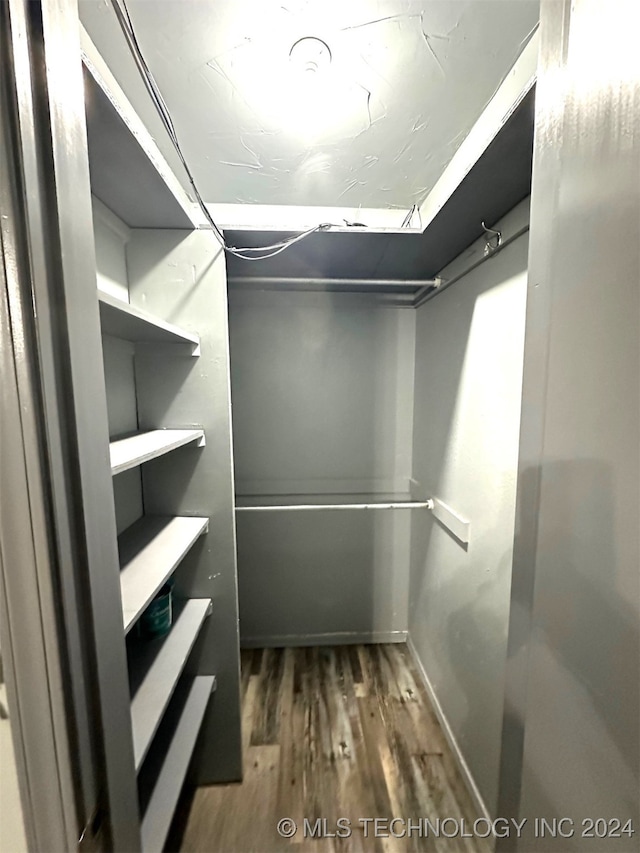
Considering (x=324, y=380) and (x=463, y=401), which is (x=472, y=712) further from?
(x=324, y=380)

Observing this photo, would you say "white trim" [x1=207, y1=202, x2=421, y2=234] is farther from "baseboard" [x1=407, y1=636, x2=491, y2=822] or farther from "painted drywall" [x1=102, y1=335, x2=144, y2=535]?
"baseboard" [x1=407, y1=636, x2=491, y2=822]

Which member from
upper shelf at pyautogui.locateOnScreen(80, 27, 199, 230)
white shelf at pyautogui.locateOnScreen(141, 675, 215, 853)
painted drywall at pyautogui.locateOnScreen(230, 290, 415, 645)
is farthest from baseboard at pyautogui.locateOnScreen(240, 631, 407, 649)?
upper shelf at pyautogui.locateOnScreen(80, 27, 199, 230)

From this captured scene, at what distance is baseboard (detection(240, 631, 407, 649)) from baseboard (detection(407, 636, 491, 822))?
187 millimetres

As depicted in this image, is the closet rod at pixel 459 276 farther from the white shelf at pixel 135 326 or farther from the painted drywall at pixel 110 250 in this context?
the painted drywall at pixel 110 250

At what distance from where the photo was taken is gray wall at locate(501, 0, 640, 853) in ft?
1.21

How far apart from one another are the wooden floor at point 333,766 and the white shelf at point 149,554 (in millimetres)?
1091

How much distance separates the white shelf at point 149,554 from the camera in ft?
2.59

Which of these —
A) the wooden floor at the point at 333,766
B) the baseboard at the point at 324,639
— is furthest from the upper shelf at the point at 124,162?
the baseboard at the point at 324,639

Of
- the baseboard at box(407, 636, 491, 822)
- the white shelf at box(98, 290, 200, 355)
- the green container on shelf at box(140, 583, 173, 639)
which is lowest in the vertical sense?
the baseboard at box(407, 636, 491, 822)

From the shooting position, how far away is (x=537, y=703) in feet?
1.67

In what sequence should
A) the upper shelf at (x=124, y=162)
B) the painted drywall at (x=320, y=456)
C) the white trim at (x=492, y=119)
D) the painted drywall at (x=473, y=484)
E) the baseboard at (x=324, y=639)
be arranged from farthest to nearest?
the baseboard at (x=324, y=639) < the painted drywall at (x=320, y=456) < the painted drywall at (x=473, y=484) < the white trim at (x=492, y=119) < the upper shelf at (x=124, y=162)

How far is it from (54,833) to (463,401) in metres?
1.53

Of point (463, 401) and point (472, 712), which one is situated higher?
point (463, 401)

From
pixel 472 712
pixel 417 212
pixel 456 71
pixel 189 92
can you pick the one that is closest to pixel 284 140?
pixel 189 92
